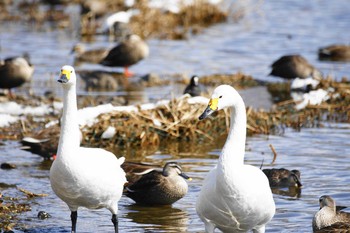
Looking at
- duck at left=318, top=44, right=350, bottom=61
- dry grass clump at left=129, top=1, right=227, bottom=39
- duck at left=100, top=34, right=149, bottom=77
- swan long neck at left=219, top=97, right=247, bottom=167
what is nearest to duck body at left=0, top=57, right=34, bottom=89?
duck at left=100, top=34, right=149, bottom=77

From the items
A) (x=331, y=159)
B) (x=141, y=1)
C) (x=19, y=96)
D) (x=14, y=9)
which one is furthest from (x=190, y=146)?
(x=14, y=9)

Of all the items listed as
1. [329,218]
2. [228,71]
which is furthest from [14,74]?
[329,218]

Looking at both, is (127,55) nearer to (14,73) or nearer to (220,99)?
Answer: (14,73)

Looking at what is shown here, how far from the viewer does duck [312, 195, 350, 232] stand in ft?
26.8

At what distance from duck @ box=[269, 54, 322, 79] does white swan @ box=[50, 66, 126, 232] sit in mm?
10112

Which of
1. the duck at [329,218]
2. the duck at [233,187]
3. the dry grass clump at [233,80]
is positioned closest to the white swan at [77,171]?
the duck at [233,187]

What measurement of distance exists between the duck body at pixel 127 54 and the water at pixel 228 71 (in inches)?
15.5

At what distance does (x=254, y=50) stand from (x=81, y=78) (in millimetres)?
5754

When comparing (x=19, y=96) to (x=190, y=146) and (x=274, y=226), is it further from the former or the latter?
(x=274, y=226)

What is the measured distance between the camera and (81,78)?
18656mm

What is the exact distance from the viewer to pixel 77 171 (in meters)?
7.86

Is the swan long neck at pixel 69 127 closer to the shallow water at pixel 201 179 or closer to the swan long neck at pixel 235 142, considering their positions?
the shallow water at pixel 201 179

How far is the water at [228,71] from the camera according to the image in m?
9.34

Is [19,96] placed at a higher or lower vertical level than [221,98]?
lower
